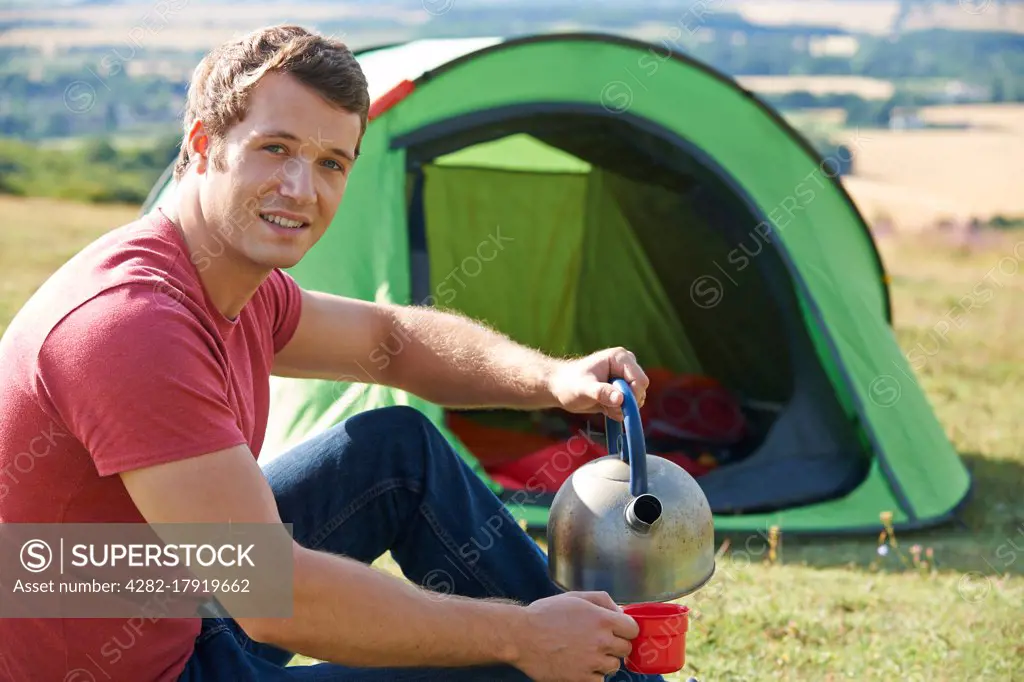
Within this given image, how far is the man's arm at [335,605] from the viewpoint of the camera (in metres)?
1.28

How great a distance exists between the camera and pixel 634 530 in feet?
5.07

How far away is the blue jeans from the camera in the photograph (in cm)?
174

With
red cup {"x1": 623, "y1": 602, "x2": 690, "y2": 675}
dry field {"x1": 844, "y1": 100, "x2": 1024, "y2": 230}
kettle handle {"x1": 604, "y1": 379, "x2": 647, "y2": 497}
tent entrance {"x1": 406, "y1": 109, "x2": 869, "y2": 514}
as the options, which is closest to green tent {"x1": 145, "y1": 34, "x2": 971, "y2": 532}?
tent entrance {"x1": 406, "y1": 109, "x2": 869, "y2": 514}

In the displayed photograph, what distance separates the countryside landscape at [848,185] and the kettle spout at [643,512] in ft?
2.70

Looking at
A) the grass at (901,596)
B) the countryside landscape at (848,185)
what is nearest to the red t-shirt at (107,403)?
the countryside landscape at (848,185)

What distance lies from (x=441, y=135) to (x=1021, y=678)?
191 cm

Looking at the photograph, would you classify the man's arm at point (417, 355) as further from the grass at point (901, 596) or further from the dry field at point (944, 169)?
the dry field at point (944, 169)

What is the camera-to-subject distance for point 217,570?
1.34 meters

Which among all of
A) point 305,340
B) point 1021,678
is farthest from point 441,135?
point 1021,678

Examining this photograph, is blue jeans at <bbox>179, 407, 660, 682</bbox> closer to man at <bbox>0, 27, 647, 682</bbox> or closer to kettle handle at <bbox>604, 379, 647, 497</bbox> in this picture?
man at <bbox>0, 27, 647, 682</bbox>

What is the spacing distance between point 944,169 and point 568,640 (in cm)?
1233

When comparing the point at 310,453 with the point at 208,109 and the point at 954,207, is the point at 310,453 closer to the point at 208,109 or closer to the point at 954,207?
the point at 208,109

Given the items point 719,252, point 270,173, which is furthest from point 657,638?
point 719,252

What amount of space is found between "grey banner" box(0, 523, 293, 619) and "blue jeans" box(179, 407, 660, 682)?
30 cm
